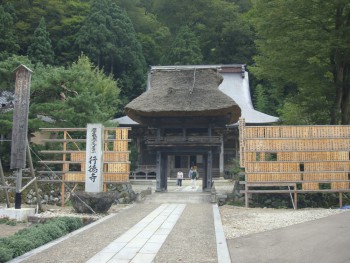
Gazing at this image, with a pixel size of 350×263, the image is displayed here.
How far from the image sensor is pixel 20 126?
38.0 feet

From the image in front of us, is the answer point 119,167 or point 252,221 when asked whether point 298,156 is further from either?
point 119,167

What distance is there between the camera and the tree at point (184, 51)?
1645 inches

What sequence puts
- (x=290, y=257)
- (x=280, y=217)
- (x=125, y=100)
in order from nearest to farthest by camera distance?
(x=290, y=257) < (x=280, y=217) < (x=125, y=100)

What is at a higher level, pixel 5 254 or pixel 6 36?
pixel 6 36

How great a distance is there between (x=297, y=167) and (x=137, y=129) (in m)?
17.4

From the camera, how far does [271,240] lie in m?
7.68

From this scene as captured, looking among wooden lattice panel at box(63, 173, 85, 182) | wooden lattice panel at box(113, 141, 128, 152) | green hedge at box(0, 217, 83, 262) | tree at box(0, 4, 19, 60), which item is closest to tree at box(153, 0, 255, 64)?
tree at box(0, 4, 19, 60)

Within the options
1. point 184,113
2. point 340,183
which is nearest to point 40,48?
point 184,113

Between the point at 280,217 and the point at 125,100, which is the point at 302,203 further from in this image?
the point at 125,100

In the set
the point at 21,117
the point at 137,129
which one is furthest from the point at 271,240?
the point at 137,129

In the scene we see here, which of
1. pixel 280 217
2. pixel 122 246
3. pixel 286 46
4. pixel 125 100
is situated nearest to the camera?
pixel 122 246

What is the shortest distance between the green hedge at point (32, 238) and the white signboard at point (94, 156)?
340 centimetres

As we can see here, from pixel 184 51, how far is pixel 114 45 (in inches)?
320

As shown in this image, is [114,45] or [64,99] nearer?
[64,99]
